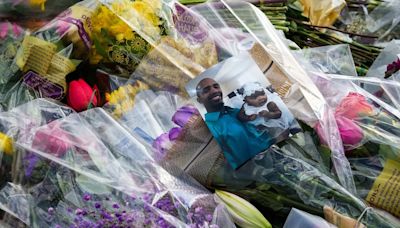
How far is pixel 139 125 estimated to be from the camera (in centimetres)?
158

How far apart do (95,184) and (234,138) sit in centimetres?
34

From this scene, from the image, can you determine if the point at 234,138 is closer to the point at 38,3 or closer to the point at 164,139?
the point at 164,139

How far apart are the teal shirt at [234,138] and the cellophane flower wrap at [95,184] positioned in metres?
0.11

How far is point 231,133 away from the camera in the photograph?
142 centimetres

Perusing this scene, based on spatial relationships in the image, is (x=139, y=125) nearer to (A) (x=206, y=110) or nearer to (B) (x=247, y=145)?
(A) (x=206, y=110)

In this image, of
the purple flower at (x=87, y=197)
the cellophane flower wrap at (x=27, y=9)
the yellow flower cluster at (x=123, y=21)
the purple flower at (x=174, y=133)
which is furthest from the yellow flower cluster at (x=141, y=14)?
the purple flower at (x=87, y=197)

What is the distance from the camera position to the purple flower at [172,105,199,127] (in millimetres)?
1506

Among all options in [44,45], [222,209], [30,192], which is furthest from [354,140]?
[44,45]

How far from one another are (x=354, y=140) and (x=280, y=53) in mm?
326

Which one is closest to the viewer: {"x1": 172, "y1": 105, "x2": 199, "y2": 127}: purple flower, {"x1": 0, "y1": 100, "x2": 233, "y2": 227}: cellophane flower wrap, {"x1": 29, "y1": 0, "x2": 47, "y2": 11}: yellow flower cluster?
{"x1": 0, "y1": 100, "x2": 233, "y2": 227}: cellophane flower wrap

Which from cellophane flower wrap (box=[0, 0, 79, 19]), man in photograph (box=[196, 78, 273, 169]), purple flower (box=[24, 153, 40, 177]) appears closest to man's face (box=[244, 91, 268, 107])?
man in photograph (box=[196, 78, 273, 169])

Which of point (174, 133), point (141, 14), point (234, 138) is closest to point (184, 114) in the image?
point (174, 133)

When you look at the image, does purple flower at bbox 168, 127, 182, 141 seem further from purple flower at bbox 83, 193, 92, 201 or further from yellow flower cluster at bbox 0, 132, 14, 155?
yellow flower cluster at bbox 0, 132, 14, 155

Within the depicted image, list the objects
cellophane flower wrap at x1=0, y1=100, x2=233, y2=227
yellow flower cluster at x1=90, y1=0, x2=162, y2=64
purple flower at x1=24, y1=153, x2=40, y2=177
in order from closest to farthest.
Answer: cellophane flower wrap at x1=0, y1=100, x2=233, y2=227, purple flower at x1=24, y1=153, x2=40, y2=177, yellow flower cluster at x1=90, y1=0, x2=162, y2=64
